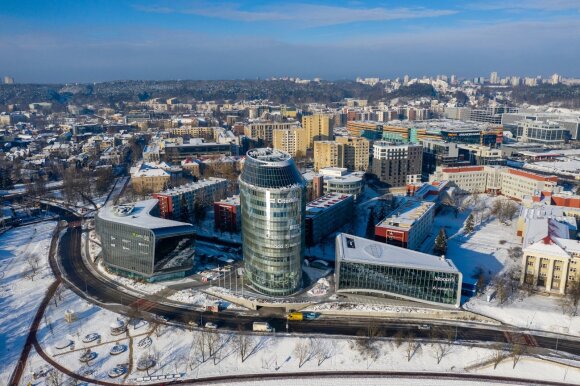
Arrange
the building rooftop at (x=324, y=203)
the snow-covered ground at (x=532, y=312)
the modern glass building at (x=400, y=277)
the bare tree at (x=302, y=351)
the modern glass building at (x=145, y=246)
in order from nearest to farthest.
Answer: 1. the bare tree at (x=302, y=351)
2. the snow-covered ground at (x=532, y=312)
3. the modern glass building at (x=400, y=277)
4. the modern glass building at (x=145, y=246)
5. the building rooftop at (x=324, y=203)

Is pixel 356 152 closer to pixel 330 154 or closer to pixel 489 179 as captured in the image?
pixel 330 154

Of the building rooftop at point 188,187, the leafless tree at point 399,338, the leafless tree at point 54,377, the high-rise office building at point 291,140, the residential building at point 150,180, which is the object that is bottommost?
the leafless tree at point 54,377

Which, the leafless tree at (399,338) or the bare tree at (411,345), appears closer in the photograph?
the bare tree at (411,345)

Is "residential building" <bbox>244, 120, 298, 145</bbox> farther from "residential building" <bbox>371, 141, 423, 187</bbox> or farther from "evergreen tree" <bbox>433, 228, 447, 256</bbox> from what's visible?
"evergreen tree" <bbox>433, 228, 447, 256</bbox>

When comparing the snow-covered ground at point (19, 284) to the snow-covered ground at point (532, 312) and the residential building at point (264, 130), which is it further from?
the residential building at point (264, 130)

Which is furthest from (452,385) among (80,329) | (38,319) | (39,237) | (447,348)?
(39,237)

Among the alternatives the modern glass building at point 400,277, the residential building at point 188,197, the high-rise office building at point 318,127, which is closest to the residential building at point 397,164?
the residential building at point 188,197

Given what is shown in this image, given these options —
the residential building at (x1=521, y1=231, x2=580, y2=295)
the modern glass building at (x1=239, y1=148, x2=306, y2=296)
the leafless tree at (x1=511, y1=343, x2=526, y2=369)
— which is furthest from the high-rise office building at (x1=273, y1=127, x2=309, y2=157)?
the leafless tree at (x1=511, y1=343, x2=526, y2=369)
